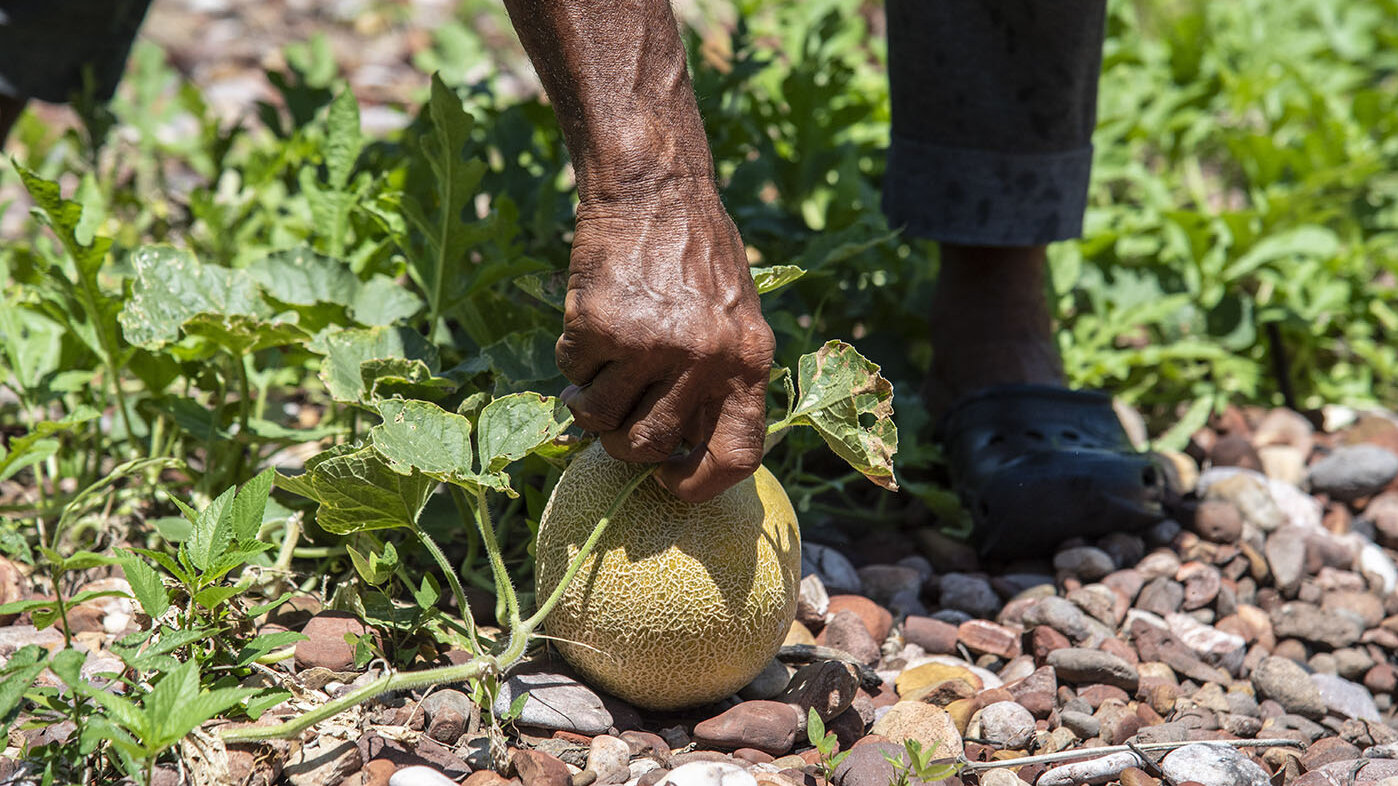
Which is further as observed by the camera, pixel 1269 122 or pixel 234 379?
pixel 1269 122

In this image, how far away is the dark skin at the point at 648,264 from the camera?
196 cm

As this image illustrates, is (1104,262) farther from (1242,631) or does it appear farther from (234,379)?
(234,379)

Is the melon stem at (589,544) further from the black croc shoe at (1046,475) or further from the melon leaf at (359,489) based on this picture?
the black croc shoe at (1046,475)

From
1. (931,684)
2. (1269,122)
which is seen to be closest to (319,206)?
(931,684)

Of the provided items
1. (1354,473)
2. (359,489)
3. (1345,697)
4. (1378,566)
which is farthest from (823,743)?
(1354,473)

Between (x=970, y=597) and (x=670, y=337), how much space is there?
4.05 ft

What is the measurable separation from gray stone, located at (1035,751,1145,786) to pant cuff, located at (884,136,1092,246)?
1.56 metres

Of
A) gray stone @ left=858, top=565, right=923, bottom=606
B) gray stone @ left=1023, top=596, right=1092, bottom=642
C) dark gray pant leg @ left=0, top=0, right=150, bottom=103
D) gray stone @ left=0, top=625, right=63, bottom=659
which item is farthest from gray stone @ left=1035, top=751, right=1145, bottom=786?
dark gray pant leg @ left=0, top=0, right=150, bottom=103

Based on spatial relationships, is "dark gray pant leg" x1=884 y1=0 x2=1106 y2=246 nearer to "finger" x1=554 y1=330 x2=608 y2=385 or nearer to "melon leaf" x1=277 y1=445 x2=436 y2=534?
"finger" x1=554 y1=330 x2=608 y2=385

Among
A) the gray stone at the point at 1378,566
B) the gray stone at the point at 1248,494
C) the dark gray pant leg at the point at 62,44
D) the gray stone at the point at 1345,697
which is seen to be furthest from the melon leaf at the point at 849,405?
the dark gray pant leg at the point at 62,44

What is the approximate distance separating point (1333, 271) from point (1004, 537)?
5.81 feet

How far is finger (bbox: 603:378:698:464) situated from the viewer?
6.53ft

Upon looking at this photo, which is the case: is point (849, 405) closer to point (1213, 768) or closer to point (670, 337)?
point (670, 337)

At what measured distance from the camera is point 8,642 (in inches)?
92.6
